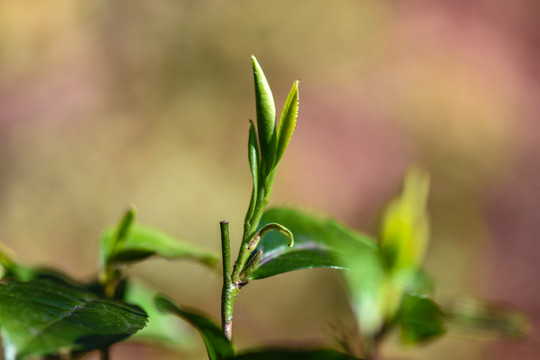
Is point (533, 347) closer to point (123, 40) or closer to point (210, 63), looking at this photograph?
point (210, 63)

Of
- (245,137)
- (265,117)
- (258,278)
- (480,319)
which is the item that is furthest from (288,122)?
(245,137)

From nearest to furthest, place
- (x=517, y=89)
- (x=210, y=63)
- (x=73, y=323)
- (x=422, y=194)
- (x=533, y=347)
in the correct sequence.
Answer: (x=73, y=323) < (x=422, y=194) < (x=533, y=347) < (x=210, y=63) < (x=517, y=89)

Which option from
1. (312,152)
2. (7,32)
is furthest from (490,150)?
(7,32)

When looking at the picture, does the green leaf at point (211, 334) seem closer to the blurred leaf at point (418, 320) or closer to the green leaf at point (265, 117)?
the green leaf at point (265, 117)

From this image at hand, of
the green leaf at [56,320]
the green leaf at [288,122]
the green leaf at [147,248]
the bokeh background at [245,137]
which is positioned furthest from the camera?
the bokeh background at [245,137]

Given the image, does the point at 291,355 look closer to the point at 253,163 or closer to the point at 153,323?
the point at 253,163

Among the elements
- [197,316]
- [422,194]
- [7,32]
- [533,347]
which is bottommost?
[533,347]

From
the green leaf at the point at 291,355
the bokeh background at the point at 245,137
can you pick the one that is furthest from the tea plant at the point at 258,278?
the bokeh background at the point at 245,137
